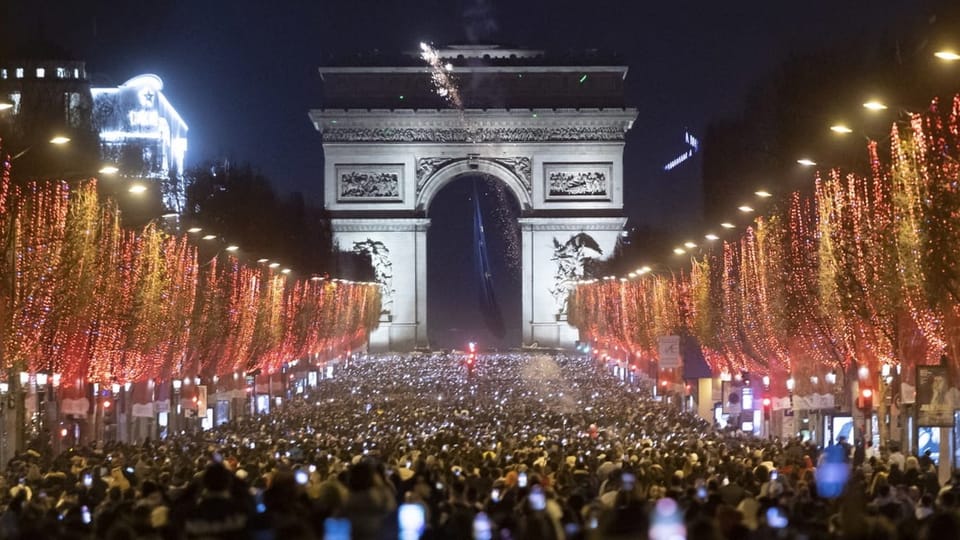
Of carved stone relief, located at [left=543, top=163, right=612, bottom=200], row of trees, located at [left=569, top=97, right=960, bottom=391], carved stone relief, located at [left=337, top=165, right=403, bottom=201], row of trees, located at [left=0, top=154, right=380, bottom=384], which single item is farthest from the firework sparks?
row of trees, located at [left=569, top=97, right=960, bottom=391]

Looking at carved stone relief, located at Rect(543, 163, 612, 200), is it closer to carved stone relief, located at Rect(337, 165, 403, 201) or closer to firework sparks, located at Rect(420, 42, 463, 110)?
firework sparks, located at Rect(420, 42, 463, 110)

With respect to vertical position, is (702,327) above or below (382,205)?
below

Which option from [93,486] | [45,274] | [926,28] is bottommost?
[93,486]

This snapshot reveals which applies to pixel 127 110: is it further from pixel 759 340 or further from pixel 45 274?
pixel 45 274

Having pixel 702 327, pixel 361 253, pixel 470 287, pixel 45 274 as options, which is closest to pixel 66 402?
pixel 45 274

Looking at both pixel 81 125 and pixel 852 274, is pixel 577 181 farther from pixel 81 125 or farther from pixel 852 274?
pixel 852 274

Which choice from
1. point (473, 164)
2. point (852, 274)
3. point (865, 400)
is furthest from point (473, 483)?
point (473, 164)

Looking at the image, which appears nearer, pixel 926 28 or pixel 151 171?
pixel 926 28
